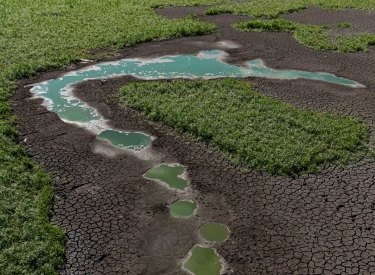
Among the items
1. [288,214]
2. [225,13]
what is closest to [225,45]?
[225,13]

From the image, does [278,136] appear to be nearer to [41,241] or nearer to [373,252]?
[373,252]

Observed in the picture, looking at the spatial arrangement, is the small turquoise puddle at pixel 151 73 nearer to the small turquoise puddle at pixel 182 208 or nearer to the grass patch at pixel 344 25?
the small turquoise puddle at pixel 182 208

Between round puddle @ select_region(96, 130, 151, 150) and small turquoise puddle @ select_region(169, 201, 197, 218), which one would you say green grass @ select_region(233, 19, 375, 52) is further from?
small turquoise puddle @ select_region(169, 201, 197, 218)

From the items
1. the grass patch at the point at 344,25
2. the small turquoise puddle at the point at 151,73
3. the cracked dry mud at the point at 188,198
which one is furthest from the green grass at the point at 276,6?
the cracked dry mud at the point at 188,198

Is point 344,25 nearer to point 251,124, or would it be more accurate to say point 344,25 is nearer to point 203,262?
point 251,124

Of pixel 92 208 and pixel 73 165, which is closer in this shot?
pixel 92 208

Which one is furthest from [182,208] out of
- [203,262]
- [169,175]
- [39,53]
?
[39,53]
